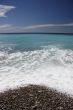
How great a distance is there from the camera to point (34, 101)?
5.91 metres

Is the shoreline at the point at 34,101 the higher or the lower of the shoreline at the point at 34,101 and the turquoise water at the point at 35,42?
the higher

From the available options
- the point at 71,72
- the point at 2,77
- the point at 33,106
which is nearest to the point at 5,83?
the point at 2,77

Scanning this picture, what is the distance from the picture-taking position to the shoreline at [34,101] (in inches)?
219

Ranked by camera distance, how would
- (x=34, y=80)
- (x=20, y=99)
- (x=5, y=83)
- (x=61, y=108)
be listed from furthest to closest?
(x=34, y=80) → (x=5, y=83) → (x=20, y=99) → (x=61, y=108)

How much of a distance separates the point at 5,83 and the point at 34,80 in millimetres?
1714

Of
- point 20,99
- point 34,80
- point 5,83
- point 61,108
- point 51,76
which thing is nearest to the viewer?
point 61,108

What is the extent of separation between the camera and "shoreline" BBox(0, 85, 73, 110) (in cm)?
557

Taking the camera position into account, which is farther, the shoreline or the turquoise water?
the turquoise water

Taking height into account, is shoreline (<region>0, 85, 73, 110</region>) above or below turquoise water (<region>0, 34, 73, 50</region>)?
above

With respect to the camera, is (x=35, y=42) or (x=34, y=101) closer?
(x=34, y=101)

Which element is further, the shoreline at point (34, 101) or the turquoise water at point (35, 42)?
the turquoise water at point (35, 42)

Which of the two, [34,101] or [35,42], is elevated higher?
[34,101]

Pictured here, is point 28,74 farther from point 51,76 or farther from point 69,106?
point 69,106

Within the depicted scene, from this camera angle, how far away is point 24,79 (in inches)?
370
